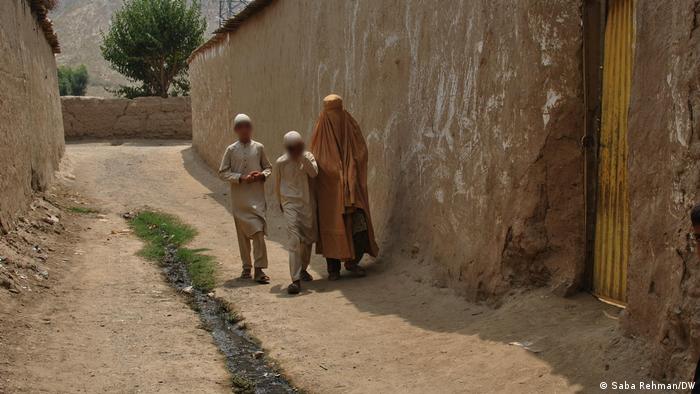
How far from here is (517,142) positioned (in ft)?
17.6

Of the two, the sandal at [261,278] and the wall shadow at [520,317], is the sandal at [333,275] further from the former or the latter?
the sandal at [261,278]

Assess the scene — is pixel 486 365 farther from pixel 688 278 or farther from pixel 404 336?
pixel 688 278

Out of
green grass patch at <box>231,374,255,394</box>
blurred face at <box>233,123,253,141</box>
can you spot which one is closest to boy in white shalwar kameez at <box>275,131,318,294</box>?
blurred face at <box>233,123,253,141</box>

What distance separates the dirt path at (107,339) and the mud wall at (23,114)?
1176mm

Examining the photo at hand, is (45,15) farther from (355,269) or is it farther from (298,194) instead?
(355,269)

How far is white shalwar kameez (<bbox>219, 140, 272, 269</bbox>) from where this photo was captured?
734 cm

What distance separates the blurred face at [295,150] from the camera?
6996mm

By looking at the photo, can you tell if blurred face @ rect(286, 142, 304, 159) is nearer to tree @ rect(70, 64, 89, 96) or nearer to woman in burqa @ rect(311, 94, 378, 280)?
woman in burqa @ rect(311, 94, 378, 280)

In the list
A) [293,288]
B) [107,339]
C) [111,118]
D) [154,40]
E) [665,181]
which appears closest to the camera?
[665,181]

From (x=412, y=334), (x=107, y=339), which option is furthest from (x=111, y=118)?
(x=412, y=334)

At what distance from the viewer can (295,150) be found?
7000 mm

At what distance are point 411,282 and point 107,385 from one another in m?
2.91

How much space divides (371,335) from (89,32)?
6599 cm

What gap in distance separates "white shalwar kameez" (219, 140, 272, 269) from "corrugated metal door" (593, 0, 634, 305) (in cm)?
335
